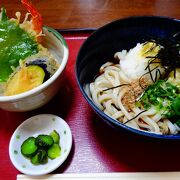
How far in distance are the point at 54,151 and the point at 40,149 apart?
6cm

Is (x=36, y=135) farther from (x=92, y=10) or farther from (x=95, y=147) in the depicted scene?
(x=92, y=10)

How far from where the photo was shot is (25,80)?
1182 millimetres

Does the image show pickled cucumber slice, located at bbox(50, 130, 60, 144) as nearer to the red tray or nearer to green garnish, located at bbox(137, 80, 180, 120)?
the red tray

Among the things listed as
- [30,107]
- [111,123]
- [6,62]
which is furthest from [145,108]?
[6,62]

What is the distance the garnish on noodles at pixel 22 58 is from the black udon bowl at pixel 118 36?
0.54ft

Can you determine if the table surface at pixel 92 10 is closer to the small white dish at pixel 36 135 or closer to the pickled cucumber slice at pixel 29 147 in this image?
the small white dish at pixel 36 135

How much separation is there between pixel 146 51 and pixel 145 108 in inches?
10.4

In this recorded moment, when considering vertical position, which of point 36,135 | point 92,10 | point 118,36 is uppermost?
point 118,36

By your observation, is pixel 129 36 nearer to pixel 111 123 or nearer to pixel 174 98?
pixel 174 98

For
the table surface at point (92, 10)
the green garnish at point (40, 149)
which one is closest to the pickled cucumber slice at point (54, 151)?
the green garnish at point (40, 149)

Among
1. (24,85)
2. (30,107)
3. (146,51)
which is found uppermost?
(146,51)

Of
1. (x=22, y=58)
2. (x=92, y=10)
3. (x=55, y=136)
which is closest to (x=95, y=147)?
(x=55, y=136)

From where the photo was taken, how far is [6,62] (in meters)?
1.29

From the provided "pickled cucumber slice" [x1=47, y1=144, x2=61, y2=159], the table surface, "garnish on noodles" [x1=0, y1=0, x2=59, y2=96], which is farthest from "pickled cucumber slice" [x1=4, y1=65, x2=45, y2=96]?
the table surface
